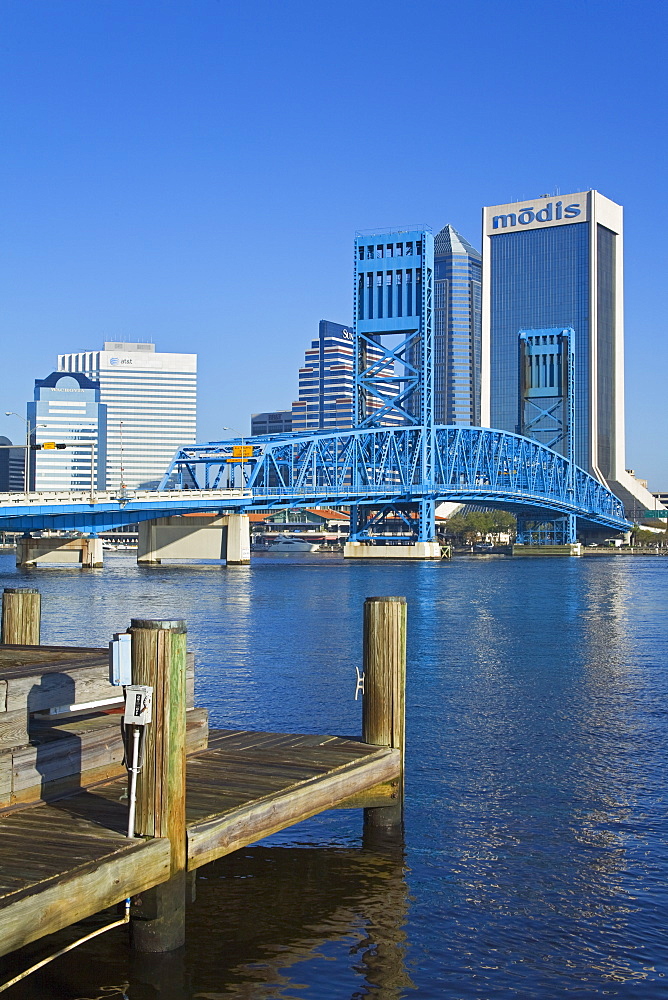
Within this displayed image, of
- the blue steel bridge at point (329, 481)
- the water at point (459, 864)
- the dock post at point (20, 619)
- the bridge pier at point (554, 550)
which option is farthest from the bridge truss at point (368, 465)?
the dock post at point (20, 619)

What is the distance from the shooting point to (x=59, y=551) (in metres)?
140

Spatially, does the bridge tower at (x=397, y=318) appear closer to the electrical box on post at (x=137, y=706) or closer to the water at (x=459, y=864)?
the water at (x=459, y=864)

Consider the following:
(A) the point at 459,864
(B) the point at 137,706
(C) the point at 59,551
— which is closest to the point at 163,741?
(B) the point at 137,706

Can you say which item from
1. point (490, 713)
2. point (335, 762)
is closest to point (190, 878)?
point (335, 762)

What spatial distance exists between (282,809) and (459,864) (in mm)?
3876

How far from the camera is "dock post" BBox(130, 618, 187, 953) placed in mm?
11133

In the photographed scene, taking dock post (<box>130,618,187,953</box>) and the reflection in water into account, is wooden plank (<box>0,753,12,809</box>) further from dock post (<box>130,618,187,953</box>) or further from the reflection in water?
the reflection in water

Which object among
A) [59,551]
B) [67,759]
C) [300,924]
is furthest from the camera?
[59,551]

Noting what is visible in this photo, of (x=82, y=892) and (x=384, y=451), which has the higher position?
(x=384, y=451)

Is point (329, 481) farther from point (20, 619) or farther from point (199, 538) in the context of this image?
point (20, 619)

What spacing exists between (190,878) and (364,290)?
15802 centimetres

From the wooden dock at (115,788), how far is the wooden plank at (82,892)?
0.01 meters

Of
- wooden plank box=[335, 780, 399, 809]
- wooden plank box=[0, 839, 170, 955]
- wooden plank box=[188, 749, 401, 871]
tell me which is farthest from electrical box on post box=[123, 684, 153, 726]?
wooden plank box=[335, 780, 399, 809]

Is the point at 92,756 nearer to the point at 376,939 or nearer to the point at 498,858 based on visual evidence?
the point at 376,939
